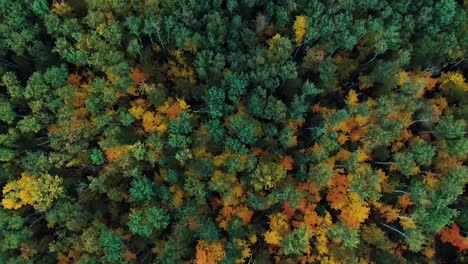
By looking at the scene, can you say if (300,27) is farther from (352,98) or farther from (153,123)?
(153,123)

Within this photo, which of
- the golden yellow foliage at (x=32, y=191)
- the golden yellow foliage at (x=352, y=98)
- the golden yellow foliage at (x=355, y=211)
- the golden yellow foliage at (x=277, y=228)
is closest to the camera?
the golden yellow foliage at (x=32, y=191)

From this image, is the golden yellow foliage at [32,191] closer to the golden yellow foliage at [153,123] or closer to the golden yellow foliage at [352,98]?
the golden yellow foliage at [153,123]

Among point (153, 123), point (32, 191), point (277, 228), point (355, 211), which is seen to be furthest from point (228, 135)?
point (32, 191)

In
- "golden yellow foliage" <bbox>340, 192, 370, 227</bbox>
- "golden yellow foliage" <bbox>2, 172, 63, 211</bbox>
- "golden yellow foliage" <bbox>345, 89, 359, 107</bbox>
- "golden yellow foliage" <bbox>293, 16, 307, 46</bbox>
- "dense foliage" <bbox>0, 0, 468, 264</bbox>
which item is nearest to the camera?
"golden yellow foliage" <bbox>2, 172, 63, 211</bbox>

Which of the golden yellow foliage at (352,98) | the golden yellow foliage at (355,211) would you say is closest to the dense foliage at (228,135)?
the golden yellow foliage at (355,211)

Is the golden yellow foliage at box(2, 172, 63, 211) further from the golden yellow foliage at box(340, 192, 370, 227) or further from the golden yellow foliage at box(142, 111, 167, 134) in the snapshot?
the golden yellow foliage at box(340, 192, 370, 227)

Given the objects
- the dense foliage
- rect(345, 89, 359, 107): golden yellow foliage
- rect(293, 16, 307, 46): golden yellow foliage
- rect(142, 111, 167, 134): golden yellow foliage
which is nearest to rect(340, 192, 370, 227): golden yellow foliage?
the dense foliage

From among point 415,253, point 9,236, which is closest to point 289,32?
point 415,253

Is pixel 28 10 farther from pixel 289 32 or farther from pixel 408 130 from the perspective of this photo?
pixel 408 130
